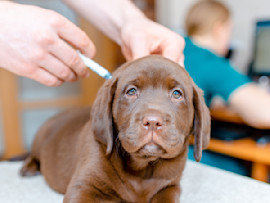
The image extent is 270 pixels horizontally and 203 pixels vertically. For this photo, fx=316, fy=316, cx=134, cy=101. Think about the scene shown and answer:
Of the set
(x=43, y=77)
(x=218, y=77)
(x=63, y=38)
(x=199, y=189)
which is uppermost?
(x=63, y=38)

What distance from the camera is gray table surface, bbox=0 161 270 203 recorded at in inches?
38.8

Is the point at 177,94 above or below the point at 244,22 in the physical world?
above

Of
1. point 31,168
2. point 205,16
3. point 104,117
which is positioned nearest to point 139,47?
point 104,117

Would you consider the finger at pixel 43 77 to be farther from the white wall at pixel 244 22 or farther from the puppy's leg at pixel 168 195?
the white wall at pixel 244 22

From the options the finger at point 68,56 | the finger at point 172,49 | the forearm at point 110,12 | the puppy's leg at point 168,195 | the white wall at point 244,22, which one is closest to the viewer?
the puppy's leg at point 168,195

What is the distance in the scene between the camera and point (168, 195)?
3.13 feet

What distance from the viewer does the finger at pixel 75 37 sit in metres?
1.07

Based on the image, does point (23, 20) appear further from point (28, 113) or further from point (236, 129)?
point (28, 113)

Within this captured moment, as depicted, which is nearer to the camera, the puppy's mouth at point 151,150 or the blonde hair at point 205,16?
the puppy's mouth at point 151,150

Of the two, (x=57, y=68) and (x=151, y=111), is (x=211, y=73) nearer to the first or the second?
(x=57, y=68)

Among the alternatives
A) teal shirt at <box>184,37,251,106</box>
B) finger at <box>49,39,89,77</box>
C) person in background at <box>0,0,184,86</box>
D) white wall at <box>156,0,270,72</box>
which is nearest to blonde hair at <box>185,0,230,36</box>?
teal shirt at <box>184,37,251,106</box>

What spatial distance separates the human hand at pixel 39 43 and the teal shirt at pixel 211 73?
4.37 ft

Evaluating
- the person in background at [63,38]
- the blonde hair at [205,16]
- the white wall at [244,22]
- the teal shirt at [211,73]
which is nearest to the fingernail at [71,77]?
the person in background at [63,38]

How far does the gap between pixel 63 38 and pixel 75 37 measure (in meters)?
0.04
